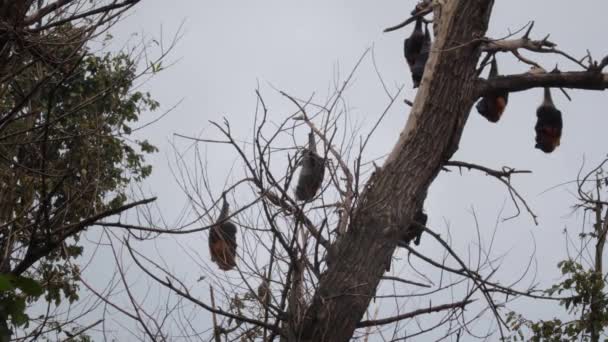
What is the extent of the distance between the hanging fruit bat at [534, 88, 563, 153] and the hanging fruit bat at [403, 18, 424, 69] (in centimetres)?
136

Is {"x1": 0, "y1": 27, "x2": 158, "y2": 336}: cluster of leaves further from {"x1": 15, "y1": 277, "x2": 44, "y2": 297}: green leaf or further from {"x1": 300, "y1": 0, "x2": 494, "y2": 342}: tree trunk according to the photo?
{"x1": 300, "y1": 0, "x2": 494, "y2": 342}: tree trunk

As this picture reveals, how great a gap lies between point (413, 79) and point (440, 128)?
1.76m

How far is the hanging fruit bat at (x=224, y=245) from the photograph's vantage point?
A: 4652 millimetres

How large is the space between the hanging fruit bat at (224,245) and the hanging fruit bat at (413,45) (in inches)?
109

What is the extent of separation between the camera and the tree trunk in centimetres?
427

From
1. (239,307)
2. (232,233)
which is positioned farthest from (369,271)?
(232,233)

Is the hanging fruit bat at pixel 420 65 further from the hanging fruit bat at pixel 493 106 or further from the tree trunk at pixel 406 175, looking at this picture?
the tree trunk at pixel 406 175

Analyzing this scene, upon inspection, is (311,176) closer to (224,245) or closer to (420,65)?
(224,245)

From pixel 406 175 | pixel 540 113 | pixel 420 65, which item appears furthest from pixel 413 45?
pixel 406 175

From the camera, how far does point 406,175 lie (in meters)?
4.65

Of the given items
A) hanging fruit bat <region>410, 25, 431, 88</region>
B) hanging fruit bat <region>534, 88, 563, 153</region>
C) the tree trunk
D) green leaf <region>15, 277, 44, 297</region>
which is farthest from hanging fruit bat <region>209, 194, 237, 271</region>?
hanging fruit bat <region>534, 88, 563, 153</region>

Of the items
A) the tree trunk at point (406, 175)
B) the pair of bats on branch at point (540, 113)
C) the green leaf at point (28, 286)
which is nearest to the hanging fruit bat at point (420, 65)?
the pair of bats on branch at point (540, 113)

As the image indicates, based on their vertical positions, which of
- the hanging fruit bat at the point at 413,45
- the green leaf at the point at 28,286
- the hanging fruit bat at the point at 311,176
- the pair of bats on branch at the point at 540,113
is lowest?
the green leaf at the point at 28,286

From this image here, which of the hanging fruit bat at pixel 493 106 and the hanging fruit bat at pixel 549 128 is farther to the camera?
the hanging fruit bat at pixel 549 128
